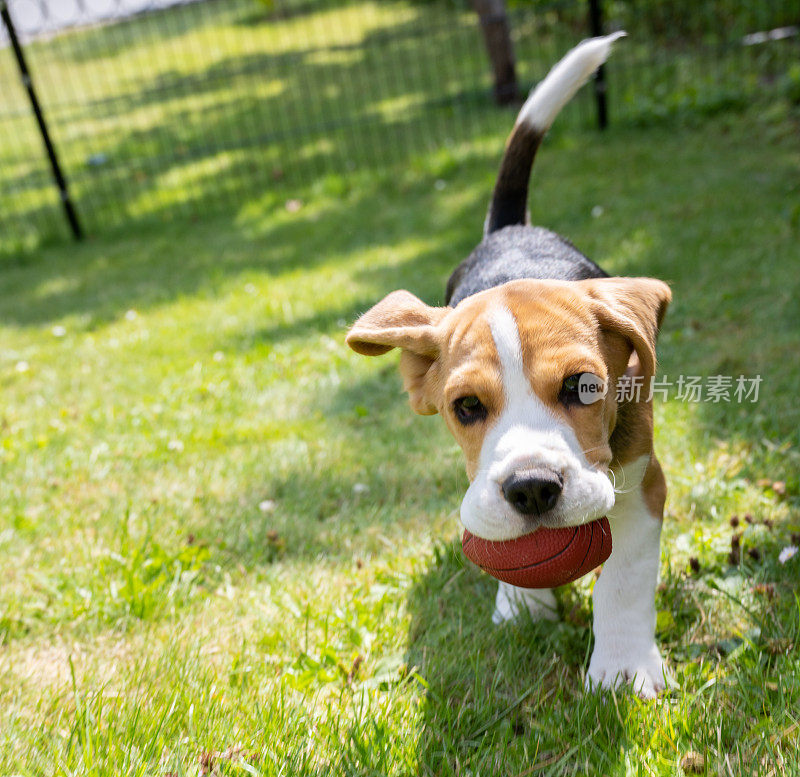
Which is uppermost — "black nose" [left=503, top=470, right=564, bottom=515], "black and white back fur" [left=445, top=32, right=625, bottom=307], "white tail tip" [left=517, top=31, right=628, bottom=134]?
"white tail tip" [left=517, top=31, right=628, bottom=134]

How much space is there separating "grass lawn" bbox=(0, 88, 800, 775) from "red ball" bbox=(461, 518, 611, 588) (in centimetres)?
42

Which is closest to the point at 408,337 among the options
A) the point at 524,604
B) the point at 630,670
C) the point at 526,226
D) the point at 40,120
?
the point at 524,604

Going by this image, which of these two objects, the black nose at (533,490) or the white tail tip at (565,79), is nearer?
the black nose at (533,490)

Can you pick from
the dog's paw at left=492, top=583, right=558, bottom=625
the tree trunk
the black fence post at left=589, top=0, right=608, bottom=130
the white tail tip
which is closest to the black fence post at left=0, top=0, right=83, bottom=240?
the tree trunk

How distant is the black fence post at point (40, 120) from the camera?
8961 millimetres

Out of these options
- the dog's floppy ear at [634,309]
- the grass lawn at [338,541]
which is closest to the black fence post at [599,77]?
the grass lawn at [338,541]

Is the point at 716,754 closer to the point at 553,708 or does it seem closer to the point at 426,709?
the point at 553,708

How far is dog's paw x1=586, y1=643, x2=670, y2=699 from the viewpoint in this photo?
248 cm

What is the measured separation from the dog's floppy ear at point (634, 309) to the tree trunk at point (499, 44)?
7885mm

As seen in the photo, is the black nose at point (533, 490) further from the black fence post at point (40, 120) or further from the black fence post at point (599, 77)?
the black fence post at point (40, 120)

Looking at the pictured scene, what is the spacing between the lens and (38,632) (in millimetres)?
3100

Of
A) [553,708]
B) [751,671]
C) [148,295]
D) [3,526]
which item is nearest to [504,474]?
[553,708]

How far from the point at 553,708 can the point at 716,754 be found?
1.51 feet

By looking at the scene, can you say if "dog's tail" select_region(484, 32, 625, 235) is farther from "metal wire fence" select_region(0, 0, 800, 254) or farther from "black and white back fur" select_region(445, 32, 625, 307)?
"metal wire fence" select_region(0, 0, 800, 254)
